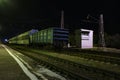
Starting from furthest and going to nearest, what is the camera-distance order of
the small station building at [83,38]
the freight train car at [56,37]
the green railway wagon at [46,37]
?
the small station building at [83,38] → the green railway wagon at [46,37] → the freight train car at [56,37]

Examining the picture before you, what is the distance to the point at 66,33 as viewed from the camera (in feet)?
109

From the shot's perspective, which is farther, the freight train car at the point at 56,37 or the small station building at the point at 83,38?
the small station building at the point at 83,38

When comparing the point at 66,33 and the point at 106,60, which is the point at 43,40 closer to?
the point at 66,33

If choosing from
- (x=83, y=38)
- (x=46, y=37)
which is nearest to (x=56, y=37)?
(x=46, y=37)

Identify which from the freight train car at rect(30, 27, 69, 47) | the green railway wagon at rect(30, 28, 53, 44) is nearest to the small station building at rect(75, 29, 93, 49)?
the green railway wagon at rect(30, 28, 53, 44)

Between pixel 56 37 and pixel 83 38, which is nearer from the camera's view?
pixel 56 37

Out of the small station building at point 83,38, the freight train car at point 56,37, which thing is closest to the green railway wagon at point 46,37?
the freight train car at point 56,37

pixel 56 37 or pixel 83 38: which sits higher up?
pixel 83 38

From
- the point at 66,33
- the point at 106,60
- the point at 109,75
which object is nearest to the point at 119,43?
the point at 66,33

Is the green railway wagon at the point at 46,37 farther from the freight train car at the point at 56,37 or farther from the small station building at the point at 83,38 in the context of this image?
the small station building at the point at 83,38

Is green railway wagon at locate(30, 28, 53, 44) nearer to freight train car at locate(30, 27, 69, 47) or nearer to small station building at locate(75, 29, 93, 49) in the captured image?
freight train car at locate(30, 27, 69, 47)

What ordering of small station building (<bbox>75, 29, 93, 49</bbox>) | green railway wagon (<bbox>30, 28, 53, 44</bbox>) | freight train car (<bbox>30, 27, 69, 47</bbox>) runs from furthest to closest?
small station building (<bbox>75, 29, 93, 49</bbox>)
green railway wagon (<bbox>30, 28, 53, 44</bbox>)
freight train car (<bbox>30, 27, 69, 47</bbox>)

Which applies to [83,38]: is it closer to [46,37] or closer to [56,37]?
[46,37]

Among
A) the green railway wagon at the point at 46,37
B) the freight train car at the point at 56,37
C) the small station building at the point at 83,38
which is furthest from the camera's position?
the small station building at the point at 83,38
